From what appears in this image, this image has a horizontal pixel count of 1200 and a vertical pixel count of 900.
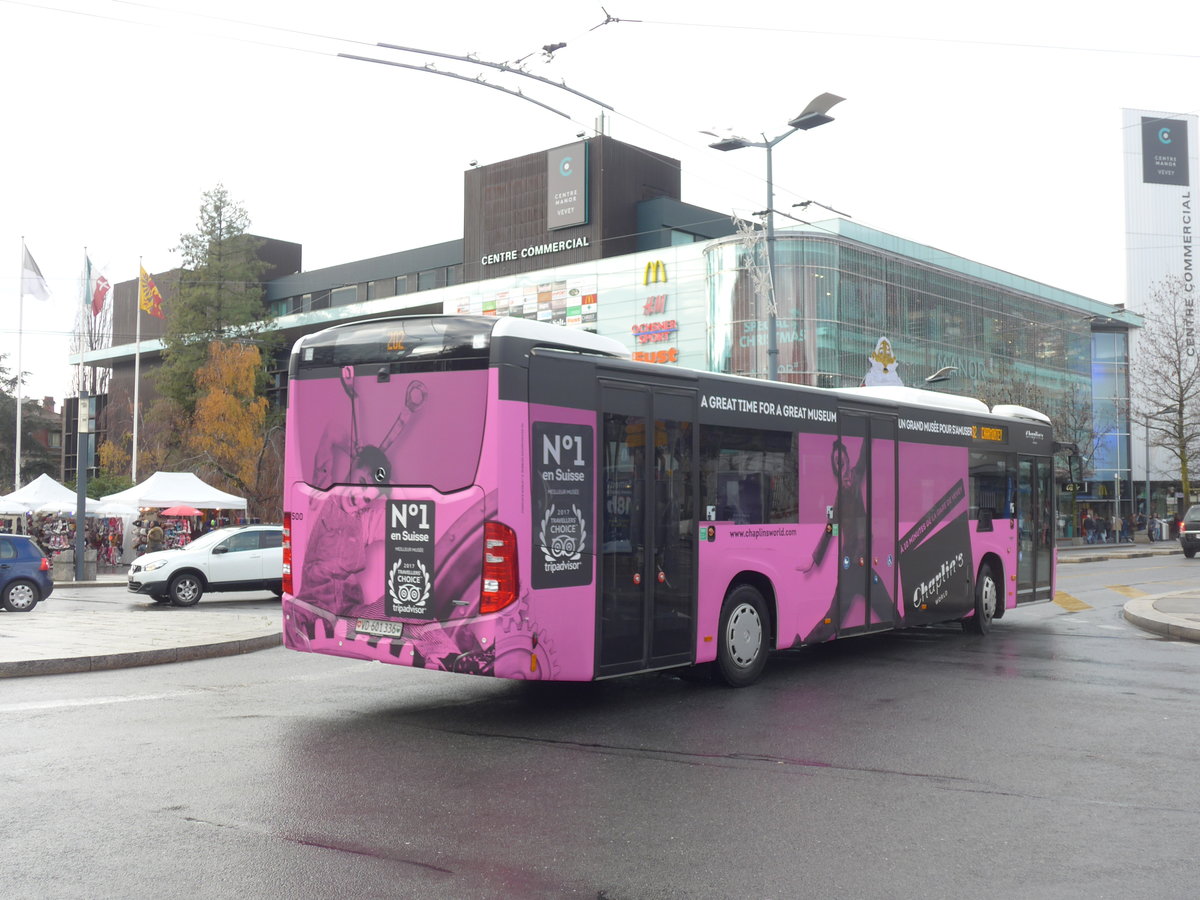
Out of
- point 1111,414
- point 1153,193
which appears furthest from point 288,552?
point 1153,193

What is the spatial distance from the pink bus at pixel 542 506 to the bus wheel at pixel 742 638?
2cm

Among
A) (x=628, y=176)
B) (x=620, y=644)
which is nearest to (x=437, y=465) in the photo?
(x=620, y=644)

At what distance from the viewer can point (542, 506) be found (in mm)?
8281

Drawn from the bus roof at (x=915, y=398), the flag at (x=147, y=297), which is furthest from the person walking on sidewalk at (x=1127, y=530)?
the bus roof at (x=915, y=398)

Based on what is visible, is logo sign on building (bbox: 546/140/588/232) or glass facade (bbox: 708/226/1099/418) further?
logo sign on building (bbox: 546/140/588/232)

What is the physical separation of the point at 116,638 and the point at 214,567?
9475 mm

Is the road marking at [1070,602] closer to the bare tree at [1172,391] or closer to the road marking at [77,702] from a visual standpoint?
the road marking at [77,702]

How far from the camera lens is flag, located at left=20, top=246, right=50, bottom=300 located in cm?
4156

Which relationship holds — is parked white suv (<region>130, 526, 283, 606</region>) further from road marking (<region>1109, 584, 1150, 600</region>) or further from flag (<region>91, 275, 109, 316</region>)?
flag (<region>91, 275, 109, 316</region>)

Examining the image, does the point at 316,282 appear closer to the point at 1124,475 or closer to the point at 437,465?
the point at 1124,475

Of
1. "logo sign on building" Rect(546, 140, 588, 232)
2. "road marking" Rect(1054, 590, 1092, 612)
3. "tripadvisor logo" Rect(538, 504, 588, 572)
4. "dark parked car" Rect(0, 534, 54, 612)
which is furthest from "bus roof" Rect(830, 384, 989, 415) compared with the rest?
"logo sign on building" Rect(546, 140, 588, 232)

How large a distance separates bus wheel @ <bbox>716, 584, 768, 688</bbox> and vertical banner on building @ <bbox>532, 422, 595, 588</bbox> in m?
2.11

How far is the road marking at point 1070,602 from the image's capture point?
19573 millimetres

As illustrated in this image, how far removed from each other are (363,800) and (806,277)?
5128 centimetres
